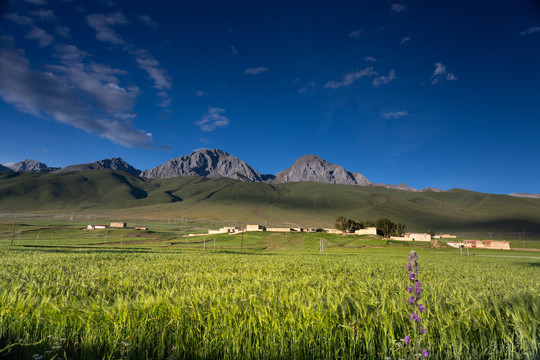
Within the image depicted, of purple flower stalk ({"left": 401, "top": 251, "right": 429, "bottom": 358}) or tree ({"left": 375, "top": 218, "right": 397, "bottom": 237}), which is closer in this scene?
purple flower stalk ({"left": 401, "top": 251, "right": 429, "bottom": 358})

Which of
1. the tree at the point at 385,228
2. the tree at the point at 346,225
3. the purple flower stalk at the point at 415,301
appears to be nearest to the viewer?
the purple flower stalk at the point at 415,301

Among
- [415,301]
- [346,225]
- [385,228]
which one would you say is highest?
[415,301]

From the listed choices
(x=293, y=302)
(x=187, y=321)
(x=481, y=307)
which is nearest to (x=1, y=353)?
(x=187, y=321)

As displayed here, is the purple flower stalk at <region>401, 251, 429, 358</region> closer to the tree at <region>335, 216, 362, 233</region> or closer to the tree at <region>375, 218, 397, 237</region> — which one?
the tree at <region>335, 216, 362, 233</region>

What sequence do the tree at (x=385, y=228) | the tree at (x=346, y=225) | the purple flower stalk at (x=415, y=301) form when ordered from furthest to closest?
1. the tree at (x=346, y=225)
2. the tree at (x=385, y=228)
3. the purple flower stalk at (x=415, y=301)

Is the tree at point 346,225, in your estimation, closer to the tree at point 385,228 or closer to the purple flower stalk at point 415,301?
the tree at point 385,228

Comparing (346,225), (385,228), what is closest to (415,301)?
(346,225)

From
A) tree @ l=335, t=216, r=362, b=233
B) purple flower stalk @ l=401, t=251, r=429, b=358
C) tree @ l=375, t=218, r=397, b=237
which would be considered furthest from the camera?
tree @ l=335, t=216, r=362, b=233

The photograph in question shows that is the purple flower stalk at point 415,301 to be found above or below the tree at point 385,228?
above

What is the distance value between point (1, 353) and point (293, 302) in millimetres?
3903

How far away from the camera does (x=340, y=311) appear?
4395 millimetres

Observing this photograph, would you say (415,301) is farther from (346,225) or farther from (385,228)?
(385,228)

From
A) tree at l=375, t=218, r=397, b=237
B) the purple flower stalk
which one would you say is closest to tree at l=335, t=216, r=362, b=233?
tree at l=375, t=218, r=397, b=237

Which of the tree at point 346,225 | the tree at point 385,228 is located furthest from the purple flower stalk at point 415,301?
the tree at point 385,228
